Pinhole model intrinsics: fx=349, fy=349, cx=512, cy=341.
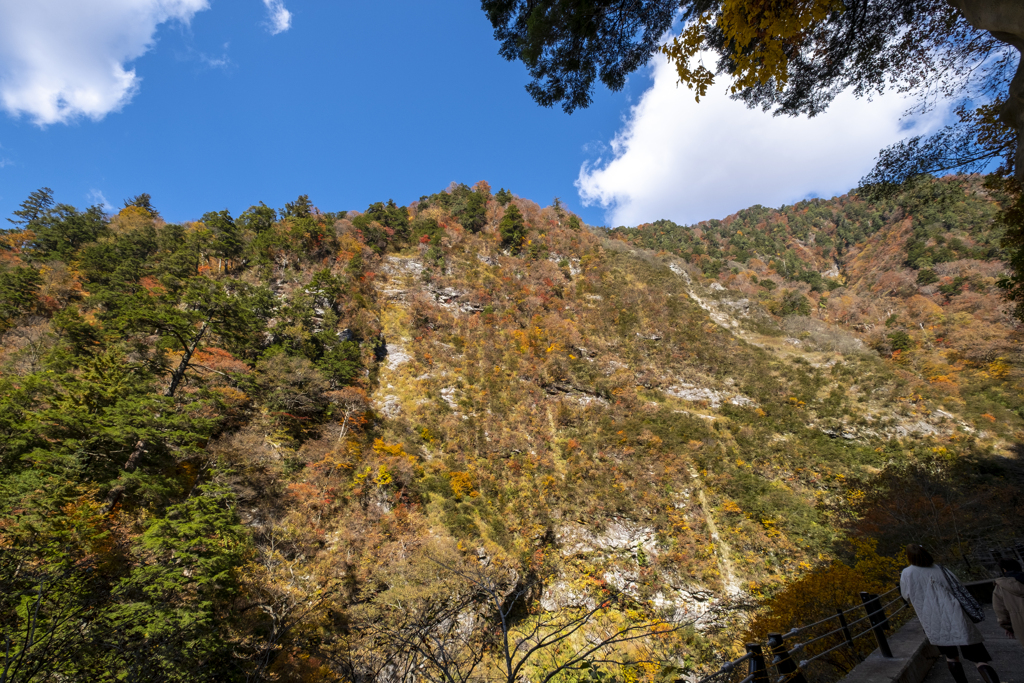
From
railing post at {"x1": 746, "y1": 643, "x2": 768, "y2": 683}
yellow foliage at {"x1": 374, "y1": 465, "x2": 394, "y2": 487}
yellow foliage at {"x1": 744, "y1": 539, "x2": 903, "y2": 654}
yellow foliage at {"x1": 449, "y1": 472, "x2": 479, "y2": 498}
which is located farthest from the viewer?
yellow foliage at {"x1": 449, "y1": 472, "x2": 479, "y2": 498}

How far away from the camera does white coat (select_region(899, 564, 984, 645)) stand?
3.30 m

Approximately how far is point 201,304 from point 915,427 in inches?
1437

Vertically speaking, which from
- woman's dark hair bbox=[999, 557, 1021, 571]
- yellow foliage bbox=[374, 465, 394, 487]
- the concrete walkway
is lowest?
the concrete walkway

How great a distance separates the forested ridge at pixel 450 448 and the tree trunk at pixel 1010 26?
3021 mm

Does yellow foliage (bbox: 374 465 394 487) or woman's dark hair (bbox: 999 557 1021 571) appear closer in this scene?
woman's dark hair (bbox: 999 557 1021 571)

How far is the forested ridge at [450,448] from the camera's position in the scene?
925 centimetres

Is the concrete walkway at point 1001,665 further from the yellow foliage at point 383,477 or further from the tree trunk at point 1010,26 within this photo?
the yellow foliage at point 383,477

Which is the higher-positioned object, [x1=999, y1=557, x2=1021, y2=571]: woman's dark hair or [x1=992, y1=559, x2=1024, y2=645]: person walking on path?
[x1=999, y1=557, x2=1021, y2=571]: woman's dark hair

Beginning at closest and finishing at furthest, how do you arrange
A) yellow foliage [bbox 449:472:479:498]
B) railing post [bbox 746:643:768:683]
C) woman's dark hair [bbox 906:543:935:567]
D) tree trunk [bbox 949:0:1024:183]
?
1. tree trunk [bbox 949:0:1024:183]
2. railing post [bbox 746:643:768:683]
3. woman's dark hair [bbox 906:543:935:567]
4. yellow foliage [bbox 449:472:479:498]

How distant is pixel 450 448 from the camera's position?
19.4 m

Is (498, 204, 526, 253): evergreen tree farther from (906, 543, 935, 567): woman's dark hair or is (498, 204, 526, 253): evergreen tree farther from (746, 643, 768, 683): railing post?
(746, 643, 768, 683): railing post

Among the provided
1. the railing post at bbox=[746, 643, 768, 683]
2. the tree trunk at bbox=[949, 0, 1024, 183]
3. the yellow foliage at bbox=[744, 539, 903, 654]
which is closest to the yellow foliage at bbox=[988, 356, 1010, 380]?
the yellow foliage at bbox=[744, 539, 903, 654]

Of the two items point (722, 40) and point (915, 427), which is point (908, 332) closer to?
point (915, 427)

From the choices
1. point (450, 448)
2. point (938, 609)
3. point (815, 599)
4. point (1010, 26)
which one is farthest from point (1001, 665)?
point (450, 448)
